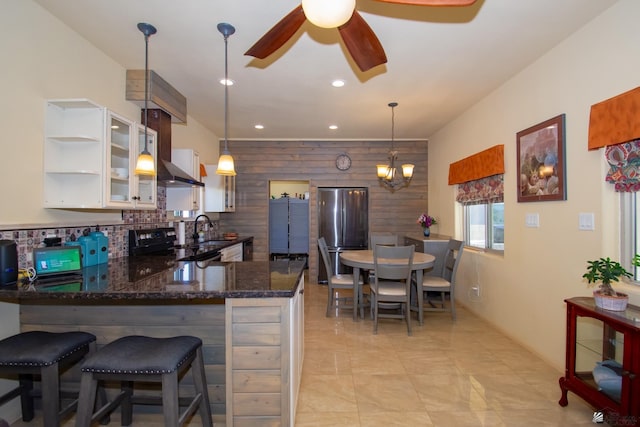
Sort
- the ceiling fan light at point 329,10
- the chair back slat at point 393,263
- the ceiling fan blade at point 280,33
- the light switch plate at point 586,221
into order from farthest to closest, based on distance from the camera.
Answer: the chair back slat at point 393,263, the light switch plate at point 586,221, the ceiling fan blade at point 280,33, the ceiling fan light at point 329,10

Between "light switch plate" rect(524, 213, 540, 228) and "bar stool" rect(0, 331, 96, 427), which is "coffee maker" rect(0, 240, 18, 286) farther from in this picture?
"light switch plate" rect(524, 213, 540, 228)

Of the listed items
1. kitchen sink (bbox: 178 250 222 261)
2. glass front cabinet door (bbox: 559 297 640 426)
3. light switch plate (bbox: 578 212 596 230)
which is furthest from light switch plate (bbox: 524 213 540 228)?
kitchen sink (bbox: 178 250 222 261)

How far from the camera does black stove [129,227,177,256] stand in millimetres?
3049

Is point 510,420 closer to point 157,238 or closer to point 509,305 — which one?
point 509,305

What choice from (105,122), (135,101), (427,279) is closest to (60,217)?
(105,122)

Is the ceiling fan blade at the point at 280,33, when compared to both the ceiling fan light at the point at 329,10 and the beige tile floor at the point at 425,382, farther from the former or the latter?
the beige tile floor at the point at 425,382

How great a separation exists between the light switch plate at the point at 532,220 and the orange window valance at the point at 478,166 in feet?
2.00

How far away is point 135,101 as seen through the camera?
3059mm

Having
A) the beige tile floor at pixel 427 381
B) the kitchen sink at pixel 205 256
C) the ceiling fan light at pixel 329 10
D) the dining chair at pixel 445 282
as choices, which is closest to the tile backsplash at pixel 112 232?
the kitchen sink at pixel 205 256

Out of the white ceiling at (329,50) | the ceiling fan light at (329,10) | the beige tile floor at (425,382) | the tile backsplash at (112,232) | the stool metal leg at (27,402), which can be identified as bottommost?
the beige tile floor at (425,382)

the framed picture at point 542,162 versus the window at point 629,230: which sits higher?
the framed picture at point 542,162

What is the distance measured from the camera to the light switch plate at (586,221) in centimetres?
226

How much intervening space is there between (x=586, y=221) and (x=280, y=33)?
2455 millimetres

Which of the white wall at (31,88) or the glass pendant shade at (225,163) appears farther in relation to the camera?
the glass pendant shade at (225,163)
